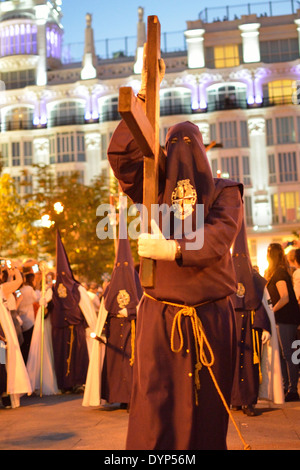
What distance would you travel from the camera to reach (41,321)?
12281 mm

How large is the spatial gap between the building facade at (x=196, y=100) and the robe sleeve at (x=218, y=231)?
43.3 metres

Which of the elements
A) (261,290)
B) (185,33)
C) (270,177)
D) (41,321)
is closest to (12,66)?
(185,33)

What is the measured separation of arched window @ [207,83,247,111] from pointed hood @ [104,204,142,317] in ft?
136

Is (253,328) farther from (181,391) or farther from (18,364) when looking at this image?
(181,391)

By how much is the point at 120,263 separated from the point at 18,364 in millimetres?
2133

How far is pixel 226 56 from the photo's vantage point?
51312 millimetres

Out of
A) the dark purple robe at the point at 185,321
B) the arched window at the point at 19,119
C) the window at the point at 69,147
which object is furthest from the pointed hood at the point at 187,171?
the arched window at the point at 19,119

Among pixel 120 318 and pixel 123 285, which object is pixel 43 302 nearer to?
pixel 120 318

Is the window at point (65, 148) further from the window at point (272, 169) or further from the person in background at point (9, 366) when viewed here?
the person in background at point (9, 366)

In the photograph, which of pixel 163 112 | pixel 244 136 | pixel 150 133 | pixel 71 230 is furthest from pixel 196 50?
pixel 150 133

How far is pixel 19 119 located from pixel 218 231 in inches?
2007

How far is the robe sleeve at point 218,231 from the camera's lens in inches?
153

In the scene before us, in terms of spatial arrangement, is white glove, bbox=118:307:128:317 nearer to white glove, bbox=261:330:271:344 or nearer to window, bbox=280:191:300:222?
white glove, bbox=261:330:271:344
